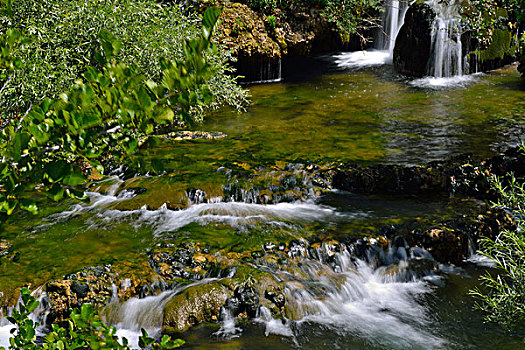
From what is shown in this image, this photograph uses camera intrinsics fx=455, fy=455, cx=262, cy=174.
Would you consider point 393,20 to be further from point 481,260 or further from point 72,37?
point 481,260

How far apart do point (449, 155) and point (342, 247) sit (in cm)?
440

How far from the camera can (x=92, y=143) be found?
5.37ft

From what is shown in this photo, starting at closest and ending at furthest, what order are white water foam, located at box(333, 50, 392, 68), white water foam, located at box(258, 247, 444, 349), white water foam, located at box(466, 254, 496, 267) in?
white water foam, located at box(258, 247, 444, 349)
white water foam, located at box(466, 254, 496, 267)
white water foam, located at box(333, 50, 392, 68)

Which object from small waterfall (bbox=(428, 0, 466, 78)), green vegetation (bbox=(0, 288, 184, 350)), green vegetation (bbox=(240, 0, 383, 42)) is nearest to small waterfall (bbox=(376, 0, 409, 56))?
green vegetation (bbox=(240, 0, 383, 42))

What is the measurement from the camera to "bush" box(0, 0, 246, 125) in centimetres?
858

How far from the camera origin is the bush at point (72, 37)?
8.58 m

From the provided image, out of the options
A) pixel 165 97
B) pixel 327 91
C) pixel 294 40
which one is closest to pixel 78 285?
pixel 165 97

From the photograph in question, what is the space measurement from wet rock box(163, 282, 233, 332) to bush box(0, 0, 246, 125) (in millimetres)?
4372

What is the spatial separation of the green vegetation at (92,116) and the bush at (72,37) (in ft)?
23.0

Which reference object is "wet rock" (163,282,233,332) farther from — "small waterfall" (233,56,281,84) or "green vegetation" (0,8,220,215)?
"small waterfall" (233,56,281,84)

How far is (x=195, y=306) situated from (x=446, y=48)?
54.7 ft

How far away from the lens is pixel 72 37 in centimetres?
1016

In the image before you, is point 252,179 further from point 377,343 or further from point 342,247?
point 377,343

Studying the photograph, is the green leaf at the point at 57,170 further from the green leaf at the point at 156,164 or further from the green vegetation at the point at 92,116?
the green leaf at the point at 156,164
